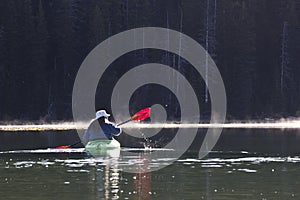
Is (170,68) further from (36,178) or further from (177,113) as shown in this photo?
(36,178)

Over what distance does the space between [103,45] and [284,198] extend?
147 feet

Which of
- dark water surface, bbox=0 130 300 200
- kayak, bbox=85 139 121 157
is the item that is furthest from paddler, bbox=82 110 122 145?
dark water surface, bbox=0 130 300 200

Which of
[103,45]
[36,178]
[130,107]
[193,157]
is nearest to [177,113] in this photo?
[130,107]

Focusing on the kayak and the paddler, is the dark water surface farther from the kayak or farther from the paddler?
the paddler

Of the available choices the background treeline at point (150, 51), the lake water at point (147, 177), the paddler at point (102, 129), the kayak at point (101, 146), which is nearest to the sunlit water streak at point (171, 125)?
the background treeline at point (150, 51)

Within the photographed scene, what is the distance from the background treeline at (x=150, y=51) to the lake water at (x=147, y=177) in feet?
103

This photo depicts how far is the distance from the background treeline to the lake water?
31476 mm

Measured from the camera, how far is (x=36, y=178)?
837 inches

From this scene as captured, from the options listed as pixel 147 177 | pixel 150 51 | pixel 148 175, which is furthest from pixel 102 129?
pixel 150 51

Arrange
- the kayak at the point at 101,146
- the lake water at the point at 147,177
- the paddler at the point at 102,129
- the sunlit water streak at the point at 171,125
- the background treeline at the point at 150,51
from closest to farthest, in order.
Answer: the lake water at the point at 147,177, the kayak at the point at 101,146, the paddler at the point at 102,129, the sunlit water streak at the point at 171,125, the background treeline at the point at 150,51

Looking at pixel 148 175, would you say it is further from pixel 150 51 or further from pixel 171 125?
pixel 150 51

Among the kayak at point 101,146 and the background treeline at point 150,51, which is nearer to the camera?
the kayak at point 101,146

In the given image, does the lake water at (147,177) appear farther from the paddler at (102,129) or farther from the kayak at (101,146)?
the paddler at (102,129)

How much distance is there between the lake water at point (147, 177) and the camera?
18.1 m
